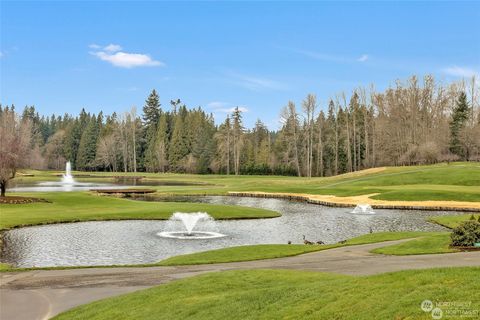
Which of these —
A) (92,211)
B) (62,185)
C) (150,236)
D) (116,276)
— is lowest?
(150,236)

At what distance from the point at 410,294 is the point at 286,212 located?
4605 centimetres

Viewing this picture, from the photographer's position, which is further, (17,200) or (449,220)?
(17,200)

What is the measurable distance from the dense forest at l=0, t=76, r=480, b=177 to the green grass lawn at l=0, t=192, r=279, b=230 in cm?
7682

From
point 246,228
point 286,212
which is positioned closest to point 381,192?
point 286,212

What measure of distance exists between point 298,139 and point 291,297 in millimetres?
141234

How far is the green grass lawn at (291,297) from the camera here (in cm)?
1097

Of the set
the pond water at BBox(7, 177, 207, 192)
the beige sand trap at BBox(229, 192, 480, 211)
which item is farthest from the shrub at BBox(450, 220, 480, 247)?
the pond water at BBox(7, 177, 207, 192)

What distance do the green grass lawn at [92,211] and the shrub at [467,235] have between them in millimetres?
26148

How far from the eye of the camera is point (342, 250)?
92.3 ft

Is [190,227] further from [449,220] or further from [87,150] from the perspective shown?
[87,150]

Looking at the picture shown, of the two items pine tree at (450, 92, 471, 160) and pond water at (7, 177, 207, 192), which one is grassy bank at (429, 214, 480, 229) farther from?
pine tree at (450, 92, 471, 160)

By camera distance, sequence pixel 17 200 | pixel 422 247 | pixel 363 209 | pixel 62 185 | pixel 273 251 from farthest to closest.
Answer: pixel 62 185 < pixel 363 209 < pixel 17 200 < pixel 273 251 < pixel 422 247

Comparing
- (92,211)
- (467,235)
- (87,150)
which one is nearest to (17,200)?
(92,211)

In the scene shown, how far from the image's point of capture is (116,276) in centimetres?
2227
